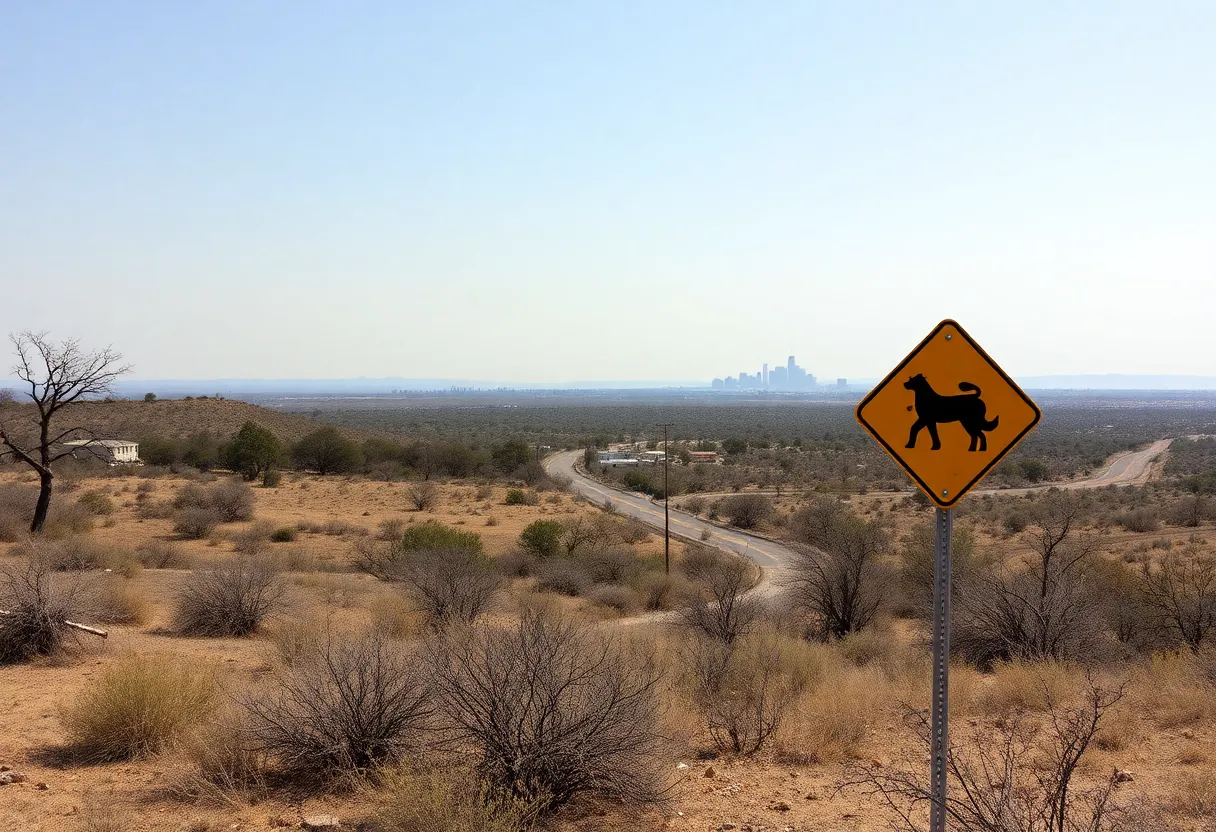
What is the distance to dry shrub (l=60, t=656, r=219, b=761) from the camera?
8492mm

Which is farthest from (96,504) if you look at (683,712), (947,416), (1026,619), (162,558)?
(947,416)

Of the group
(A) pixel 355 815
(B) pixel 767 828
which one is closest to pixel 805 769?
(B) pixel 767 828

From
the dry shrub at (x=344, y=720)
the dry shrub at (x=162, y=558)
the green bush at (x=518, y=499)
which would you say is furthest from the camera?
the green bush at (x=518, y=499)

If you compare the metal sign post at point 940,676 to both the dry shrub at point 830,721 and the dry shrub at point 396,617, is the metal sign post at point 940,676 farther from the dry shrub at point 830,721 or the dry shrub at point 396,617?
the dry shrub at point 396,617

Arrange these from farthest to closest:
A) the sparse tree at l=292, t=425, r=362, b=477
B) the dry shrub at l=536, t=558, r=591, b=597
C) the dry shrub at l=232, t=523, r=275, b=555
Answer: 1. the sparse tree at l=292, t=425, r=362, b=477
2. the dry shrub at l=232, t=523, r=275, b=555
3. the dry shrub at l=536, t=558, r=591, b=597

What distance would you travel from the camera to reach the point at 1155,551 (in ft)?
120

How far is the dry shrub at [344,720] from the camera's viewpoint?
7559 mm

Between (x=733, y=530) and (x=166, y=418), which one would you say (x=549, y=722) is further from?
(x=166, y=418)

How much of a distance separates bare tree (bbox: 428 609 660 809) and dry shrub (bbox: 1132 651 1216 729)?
6461 millimetres

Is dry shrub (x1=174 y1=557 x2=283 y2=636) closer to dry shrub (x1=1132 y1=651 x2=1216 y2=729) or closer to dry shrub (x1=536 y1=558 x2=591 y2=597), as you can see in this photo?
dry shrub (x1=536 y1=558 x2=591 y2=597)

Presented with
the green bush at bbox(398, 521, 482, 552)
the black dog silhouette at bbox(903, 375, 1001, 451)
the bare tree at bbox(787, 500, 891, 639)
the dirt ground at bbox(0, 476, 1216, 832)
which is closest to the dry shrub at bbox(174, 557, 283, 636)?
the dirt ground at bbox(0, 476, 1216, 832)

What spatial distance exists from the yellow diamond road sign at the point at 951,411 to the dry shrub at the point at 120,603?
55.4ft

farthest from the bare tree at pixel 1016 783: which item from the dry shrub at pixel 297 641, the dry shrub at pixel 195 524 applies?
the dry shrub at pixel 195 524

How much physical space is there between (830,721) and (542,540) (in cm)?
2538
